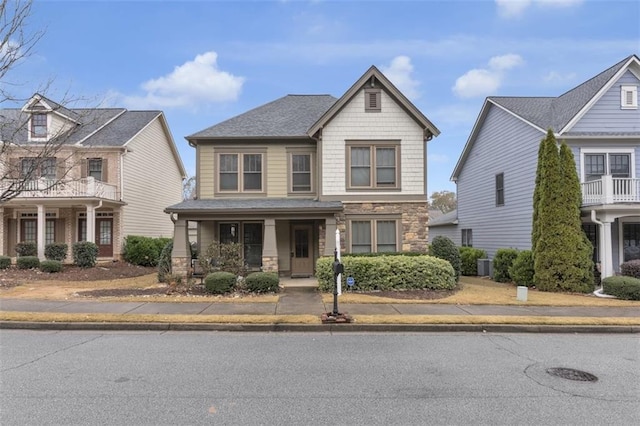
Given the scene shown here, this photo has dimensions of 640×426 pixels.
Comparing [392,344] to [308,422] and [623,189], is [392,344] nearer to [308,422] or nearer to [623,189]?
[308,422]

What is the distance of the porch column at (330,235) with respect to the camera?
1410cm

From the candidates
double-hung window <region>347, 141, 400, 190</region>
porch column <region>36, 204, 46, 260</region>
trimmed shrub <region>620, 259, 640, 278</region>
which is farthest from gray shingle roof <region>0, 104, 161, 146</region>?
trimmed shrub <region>620, 259, 640, 278</region>

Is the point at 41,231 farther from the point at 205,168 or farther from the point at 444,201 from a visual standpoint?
the point at 444,201

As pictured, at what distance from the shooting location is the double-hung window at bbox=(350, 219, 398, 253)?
15.1 metres

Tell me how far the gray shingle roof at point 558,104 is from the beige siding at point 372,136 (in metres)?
5.74

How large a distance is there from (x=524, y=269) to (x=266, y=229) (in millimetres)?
9768

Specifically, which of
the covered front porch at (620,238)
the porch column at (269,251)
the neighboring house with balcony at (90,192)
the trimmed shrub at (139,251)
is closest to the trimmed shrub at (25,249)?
the neighboring house with balcony at (90,192)

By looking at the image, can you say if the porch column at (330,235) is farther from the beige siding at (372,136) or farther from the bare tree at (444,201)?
the bare tree at (444,201)

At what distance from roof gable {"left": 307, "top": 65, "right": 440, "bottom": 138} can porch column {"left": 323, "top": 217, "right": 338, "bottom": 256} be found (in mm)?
3514

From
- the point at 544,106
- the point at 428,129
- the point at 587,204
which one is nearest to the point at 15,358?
the point at 428,129

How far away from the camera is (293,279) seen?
15445 mm

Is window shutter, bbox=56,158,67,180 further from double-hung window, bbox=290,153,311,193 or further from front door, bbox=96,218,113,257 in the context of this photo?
double-hung window, bbox=290,153,311,193

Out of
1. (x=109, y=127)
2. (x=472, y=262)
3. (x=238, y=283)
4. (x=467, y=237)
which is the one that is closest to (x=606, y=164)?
(x=472, y=262)

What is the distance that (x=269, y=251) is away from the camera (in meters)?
14.0
